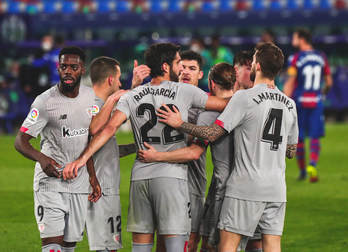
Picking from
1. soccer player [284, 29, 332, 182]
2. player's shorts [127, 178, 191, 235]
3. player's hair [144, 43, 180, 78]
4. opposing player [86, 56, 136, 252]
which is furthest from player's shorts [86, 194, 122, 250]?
soccer player [284, 29, 332, 182]

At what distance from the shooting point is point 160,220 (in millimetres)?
4324

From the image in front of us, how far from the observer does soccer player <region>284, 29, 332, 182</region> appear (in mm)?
9656

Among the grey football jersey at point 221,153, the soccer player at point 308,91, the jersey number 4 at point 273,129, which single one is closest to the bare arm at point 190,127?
the grey football jersey at point 221,153

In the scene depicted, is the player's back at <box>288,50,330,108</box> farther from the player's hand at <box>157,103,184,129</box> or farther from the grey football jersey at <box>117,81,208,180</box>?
the player's hand at <box>157,103,184,129</box>

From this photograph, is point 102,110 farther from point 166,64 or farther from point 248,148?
point 248,148

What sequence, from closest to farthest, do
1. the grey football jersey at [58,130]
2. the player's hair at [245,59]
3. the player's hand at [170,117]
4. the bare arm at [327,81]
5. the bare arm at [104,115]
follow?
the player's hand at [170,117] → the grey football jersey at [58,130] → the bare arm at [104,115] → the player's hair at [245,59] → the bare arm at [327,81]

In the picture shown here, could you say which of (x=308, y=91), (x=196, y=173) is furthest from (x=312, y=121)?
(x=196, y=173)

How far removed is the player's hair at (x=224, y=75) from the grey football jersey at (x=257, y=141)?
0.43 metres

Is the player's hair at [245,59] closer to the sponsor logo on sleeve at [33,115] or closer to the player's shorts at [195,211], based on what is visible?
the player's shorts at [195,211]

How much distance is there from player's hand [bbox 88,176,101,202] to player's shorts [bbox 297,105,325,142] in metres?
5.72

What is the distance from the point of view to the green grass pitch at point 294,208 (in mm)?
6223

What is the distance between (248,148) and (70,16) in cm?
2125

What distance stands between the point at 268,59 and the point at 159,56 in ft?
2.82

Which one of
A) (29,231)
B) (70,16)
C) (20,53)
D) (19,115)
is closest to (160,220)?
(29,231)
